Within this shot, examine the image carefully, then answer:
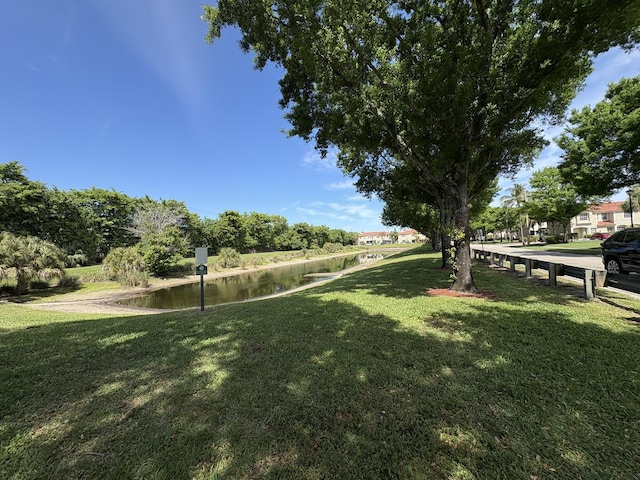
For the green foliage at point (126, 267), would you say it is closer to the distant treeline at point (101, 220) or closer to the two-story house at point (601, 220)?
the distant treeline at point (101, 220)

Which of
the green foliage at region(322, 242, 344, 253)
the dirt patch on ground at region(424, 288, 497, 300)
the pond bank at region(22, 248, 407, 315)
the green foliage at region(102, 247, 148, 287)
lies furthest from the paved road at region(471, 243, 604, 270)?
the green foliage at region(322, 242, 344, 253)

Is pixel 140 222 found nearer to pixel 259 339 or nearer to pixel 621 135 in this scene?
pixel 259 339

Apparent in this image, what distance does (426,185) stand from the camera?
10.6 metres

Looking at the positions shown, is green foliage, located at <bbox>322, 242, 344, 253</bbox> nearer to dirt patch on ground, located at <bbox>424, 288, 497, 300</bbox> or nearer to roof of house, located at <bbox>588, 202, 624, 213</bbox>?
roof of house, located at <bbox>588, 202, 624, 213</bbox>

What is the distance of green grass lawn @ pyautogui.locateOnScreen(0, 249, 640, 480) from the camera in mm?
1932

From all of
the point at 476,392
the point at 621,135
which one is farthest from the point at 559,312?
the point at 621,135

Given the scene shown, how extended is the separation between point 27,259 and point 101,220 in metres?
24.2

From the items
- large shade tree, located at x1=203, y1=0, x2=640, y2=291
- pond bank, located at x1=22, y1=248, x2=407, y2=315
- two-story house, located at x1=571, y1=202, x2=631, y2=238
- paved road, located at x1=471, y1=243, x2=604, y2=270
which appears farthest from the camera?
two-story house, located at x1=571, y1=202, x2=631, y2=238

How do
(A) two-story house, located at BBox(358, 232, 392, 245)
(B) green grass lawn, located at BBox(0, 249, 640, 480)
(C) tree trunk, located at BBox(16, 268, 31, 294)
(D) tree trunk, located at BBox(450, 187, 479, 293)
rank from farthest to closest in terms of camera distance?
(A) two-story house, located at BBox(358, 232, 392, 245), (C) tree trunk, located at BBox(16, 268, 31, 294), (D) tree trunk, located at BBox(450, 187, 479, 293), (B) green grass lawn, located at BBox(0, 249, 640, 480)

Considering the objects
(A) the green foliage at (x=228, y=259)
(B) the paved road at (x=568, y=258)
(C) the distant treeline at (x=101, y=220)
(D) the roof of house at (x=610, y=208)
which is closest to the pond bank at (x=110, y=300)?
(A) the green foliage at (x=228, y=259)

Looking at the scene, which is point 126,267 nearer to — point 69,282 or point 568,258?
point 69,282

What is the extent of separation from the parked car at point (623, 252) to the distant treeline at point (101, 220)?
1237 inches

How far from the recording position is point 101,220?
3519 cm

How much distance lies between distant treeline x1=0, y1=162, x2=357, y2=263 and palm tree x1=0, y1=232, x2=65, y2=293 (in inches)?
399
